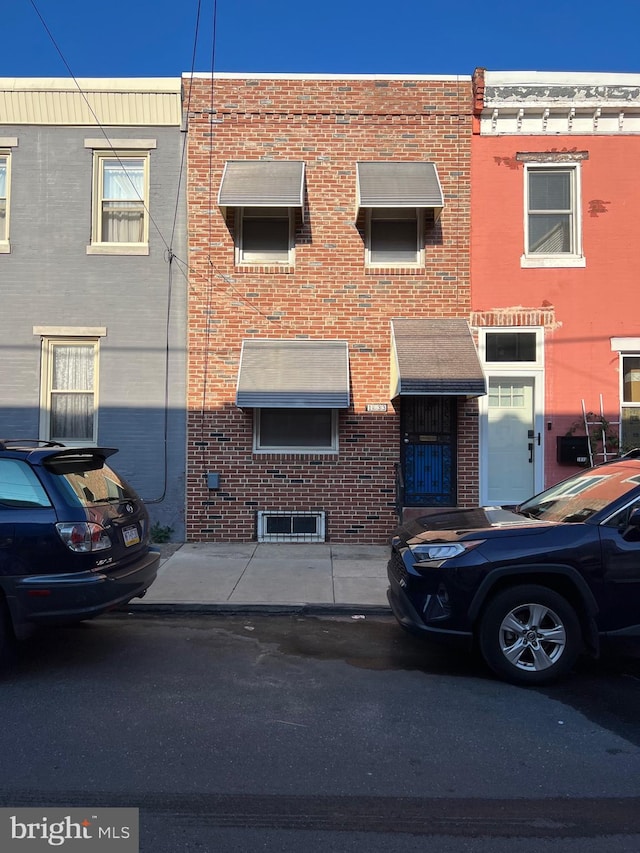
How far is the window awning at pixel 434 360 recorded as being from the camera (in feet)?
28.6

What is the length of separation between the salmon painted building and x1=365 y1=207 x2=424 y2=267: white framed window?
0.93 meters

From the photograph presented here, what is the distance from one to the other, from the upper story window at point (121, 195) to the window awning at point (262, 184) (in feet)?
4.70

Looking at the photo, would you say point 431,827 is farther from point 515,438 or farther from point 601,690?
point 515,438

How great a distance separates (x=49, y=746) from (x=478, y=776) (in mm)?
2467

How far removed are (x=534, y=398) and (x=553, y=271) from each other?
6.58 feet

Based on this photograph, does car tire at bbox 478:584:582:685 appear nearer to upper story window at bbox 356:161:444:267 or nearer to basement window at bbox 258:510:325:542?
basement window at bbox 258:510:325:542

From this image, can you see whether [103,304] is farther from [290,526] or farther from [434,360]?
[434,360]

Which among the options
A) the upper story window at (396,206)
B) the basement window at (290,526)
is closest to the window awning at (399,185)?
the upper story window at (396,206)

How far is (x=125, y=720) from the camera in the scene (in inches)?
159

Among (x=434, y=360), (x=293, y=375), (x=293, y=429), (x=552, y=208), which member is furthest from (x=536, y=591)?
(x=552, y=208)

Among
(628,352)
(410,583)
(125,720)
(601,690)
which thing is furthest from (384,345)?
(125,720)

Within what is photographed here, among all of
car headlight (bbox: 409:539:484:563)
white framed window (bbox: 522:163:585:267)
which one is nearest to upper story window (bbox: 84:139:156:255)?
white framed window (bbox: 522:163:585:267)

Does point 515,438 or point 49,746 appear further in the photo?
point 515,438

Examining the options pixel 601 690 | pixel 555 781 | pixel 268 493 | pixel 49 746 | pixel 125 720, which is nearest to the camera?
pixel 555 781
